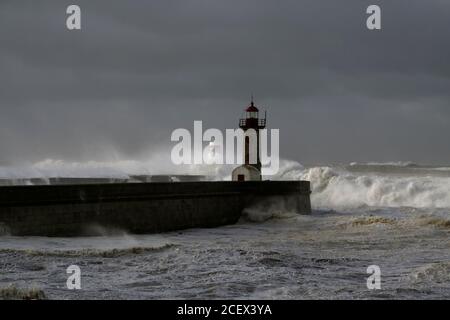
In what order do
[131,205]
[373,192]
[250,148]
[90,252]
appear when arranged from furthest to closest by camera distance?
[373,192], [250,148], [131,205], [90,252]

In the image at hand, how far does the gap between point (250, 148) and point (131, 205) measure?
6889 millimetres

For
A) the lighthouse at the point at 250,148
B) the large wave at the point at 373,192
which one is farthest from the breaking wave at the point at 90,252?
the large wave at the point at 373,192

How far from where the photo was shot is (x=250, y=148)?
20.9 m

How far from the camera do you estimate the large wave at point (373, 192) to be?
28.4m

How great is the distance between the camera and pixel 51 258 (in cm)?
995

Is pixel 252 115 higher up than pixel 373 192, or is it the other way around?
pixel 252 115

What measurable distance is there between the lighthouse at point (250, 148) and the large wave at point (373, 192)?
691 cm

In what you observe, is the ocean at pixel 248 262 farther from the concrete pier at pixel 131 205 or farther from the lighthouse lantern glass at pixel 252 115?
the lighthouse lantern glass at pixel 252 115

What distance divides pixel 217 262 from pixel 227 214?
7744mm

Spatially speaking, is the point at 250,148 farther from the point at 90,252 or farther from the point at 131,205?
the point at 90,252

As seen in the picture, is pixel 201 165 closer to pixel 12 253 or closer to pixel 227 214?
pixel 227 214

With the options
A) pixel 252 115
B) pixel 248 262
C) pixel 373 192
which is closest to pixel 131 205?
pixel 248 262

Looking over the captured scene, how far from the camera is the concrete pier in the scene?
12.5 m
